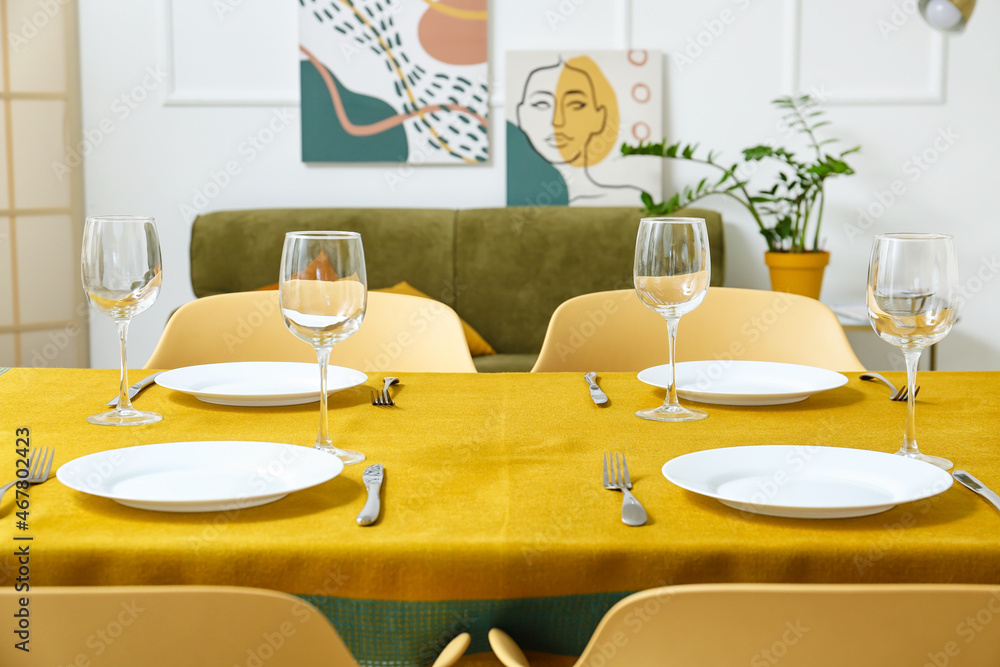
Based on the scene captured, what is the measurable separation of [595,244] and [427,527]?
2543mm

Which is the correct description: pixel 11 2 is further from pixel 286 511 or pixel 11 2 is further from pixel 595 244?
pixel 286 511

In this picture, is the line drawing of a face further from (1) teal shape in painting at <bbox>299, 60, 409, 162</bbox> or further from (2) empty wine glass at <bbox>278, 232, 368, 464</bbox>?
(2) empty wine glass at <bbox>278, 232, 368, 464</bbox>

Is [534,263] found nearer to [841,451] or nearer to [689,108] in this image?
[689,108]

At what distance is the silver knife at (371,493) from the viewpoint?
69 cm

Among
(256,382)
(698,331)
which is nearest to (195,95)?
(698,331)

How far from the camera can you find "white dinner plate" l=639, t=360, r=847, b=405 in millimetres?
1085

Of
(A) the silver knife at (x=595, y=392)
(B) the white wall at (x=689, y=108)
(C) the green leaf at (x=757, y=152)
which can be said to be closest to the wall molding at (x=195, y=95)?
(B) the white wall at (x=689, y=108)

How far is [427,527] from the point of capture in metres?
0.69

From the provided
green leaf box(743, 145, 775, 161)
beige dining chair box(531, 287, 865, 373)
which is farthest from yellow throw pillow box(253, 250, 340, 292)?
green leaf box(743, 145, 775, 161)

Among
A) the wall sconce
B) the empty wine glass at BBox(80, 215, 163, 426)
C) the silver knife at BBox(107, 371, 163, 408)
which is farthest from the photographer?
the wall sconce

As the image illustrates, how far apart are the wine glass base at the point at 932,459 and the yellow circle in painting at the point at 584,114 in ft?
8.71

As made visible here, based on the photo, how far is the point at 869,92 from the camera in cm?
339

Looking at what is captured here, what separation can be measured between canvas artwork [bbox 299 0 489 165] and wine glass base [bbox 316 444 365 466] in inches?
105

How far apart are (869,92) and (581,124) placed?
1.08 m
